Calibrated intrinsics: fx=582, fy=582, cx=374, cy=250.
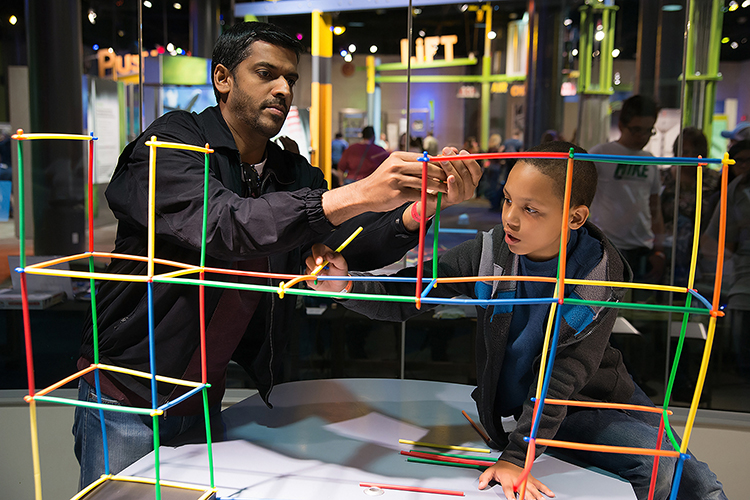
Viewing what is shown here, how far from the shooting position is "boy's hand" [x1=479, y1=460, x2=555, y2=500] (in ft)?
3.03

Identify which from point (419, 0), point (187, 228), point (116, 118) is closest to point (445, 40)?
point (419, 0)

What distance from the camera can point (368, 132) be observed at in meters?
2.72

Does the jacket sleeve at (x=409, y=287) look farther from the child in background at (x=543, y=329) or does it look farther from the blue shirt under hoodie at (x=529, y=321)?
the blue shirt under hoodie at (x=529, y=321)

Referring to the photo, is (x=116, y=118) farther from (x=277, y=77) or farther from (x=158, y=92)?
(x=277, y=77)

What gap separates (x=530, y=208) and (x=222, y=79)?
2.21 ft

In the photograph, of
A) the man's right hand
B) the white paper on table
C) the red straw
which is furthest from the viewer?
the white paper on table

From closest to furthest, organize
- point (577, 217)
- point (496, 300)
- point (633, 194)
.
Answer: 1. point (496, 300)
2. point (577, 217)
3. point (633, 194)

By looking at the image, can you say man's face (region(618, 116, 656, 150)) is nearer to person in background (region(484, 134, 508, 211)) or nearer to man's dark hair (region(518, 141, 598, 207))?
person in background (region(484, 134, 508, 211))

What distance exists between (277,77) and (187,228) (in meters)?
0.39

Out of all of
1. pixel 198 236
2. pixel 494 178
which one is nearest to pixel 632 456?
pixel 198 236

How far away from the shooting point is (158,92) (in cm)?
Answer: 259

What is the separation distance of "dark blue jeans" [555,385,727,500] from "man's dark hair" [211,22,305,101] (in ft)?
3.07

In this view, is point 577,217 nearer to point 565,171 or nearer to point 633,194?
point 565,171

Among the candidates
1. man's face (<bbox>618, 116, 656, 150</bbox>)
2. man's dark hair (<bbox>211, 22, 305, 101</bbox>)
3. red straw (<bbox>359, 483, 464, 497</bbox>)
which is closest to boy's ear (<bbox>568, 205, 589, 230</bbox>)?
red straw (<bbox>359, 483, 464, 497</bbox>)
